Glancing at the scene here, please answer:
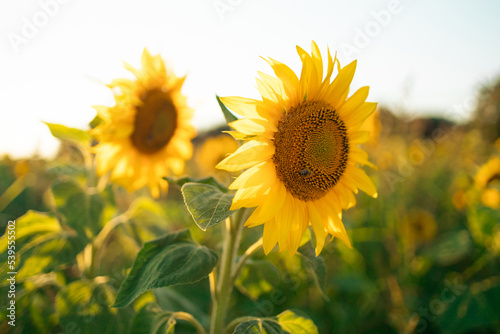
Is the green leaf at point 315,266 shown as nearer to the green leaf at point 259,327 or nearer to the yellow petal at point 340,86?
the green leaf at point 259,327

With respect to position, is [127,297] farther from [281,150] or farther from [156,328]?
[281,150]

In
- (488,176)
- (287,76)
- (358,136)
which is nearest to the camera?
(287,76)

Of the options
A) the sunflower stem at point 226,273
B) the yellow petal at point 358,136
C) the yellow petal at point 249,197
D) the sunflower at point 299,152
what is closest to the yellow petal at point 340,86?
the sunflower at point 299,152

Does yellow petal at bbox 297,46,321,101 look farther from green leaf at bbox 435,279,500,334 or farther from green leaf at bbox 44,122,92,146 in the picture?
green leaf at bbox 435,279,500,334

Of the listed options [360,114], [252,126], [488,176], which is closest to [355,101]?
[360,114]

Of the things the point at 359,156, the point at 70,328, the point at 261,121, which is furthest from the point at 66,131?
the point at 359,156

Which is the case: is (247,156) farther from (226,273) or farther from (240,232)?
(226,273)
